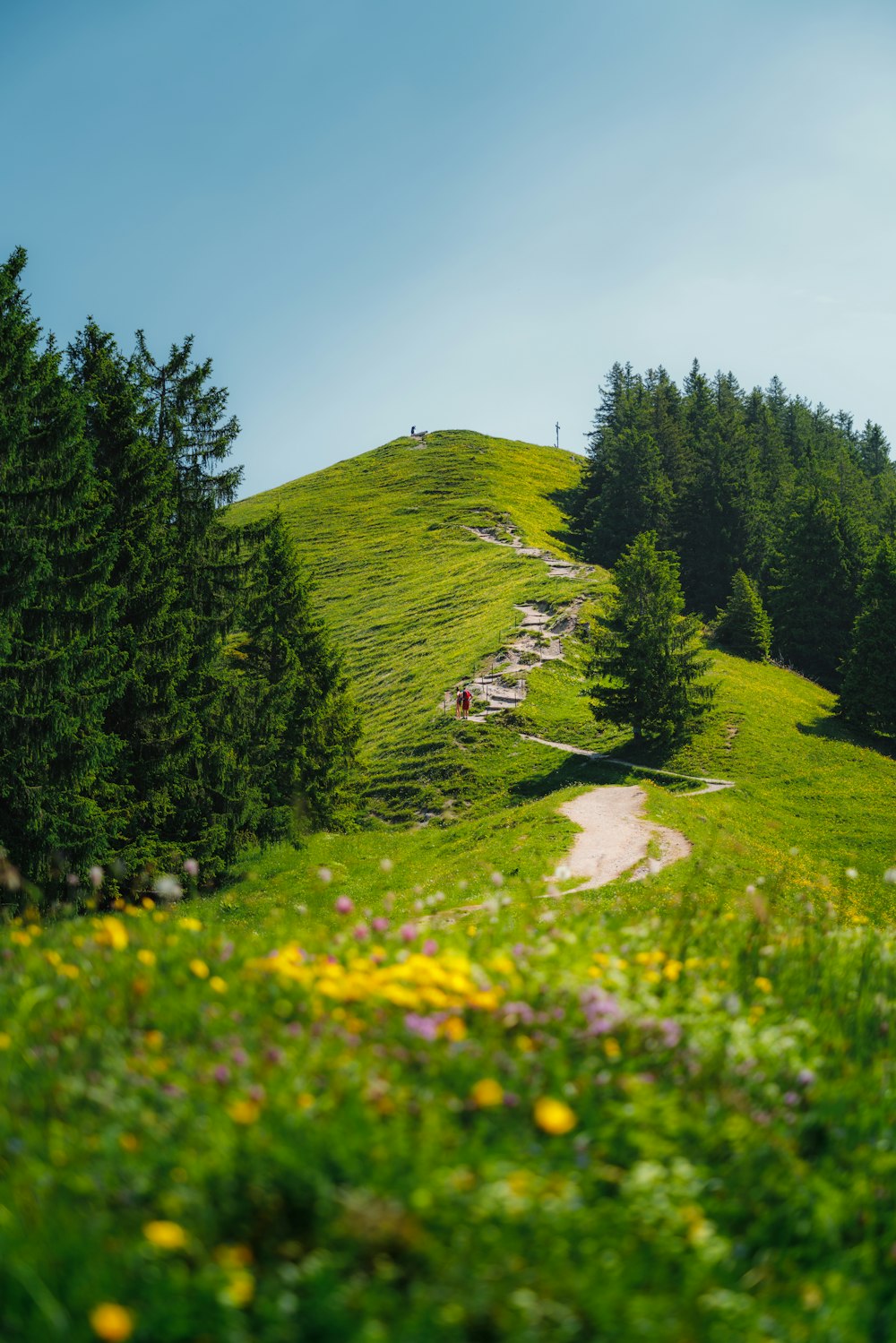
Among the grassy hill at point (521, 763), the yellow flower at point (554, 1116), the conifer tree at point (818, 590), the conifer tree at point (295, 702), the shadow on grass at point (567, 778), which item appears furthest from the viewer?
the conifer tree at point (818, 590)

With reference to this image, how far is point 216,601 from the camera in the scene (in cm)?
2784

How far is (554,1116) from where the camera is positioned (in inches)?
124

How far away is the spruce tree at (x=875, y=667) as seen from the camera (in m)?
46.9

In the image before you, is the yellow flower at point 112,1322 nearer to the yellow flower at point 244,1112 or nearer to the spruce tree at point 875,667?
the yellow flower at point 244,1112

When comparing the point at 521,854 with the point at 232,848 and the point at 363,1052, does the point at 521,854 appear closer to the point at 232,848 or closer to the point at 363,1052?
the point at 232,848

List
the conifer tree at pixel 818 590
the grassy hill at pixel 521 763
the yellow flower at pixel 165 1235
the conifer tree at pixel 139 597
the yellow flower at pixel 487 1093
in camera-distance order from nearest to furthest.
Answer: the yellow flower at pixel 165 1235, the yellow flower at pixel 487 1093, the conifer tree at pixel 139 597, the grassy hill at pixel 521 763, the conifer tree at pixel 818 590

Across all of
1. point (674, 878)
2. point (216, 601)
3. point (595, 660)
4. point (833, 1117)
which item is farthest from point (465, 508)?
point (833, 1117)

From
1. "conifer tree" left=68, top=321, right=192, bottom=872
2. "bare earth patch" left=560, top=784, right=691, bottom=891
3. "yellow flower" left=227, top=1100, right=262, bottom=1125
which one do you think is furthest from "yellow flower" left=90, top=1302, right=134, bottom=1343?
"conifer tree" left=68, top=321, right=192, bottom=872

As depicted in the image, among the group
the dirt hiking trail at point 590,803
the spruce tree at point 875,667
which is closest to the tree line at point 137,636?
the dirt hiking trail at point 590,803

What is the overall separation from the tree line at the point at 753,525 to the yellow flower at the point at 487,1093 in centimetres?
4197

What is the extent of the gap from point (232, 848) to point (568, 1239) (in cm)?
2513

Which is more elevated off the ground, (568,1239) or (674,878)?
(568,1239)

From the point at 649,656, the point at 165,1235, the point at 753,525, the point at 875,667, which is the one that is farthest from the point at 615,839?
the point at 753,525

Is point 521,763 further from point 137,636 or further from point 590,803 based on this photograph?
point 137,636
